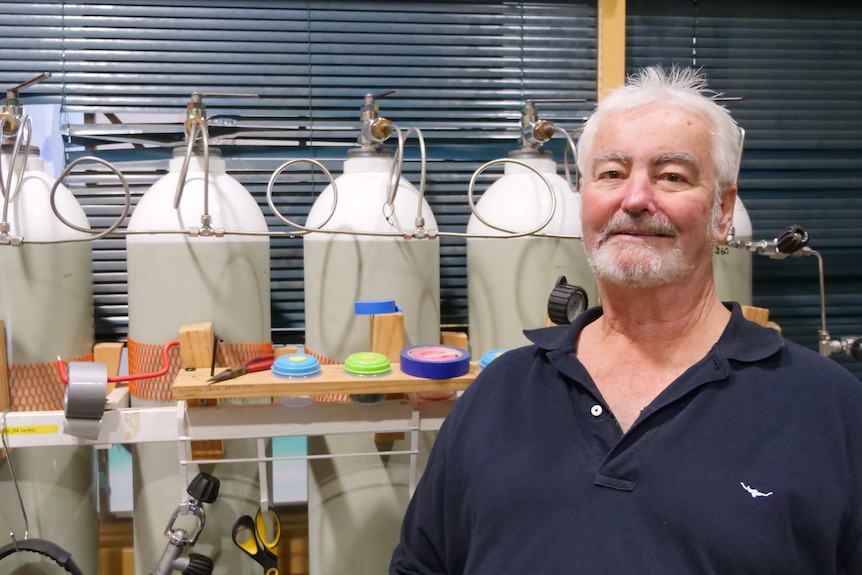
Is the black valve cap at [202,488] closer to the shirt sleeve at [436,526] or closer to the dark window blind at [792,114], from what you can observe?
Answer: the shirt sleeve at [436,526]

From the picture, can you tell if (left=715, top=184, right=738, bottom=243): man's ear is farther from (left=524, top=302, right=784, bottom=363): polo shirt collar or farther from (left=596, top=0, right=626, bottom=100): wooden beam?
(left=596, top=0, right=626, bottom=100): wooden beam

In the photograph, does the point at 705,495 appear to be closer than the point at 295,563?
Yes

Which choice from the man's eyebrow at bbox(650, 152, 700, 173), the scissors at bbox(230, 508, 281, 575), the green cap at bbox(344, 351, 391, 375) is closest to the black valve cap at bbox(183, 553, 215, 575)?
the scissors at bbox(230, 508, 281, 575)

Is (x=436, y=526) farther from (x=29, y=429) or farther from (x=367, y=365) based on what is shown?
(x=29, y=429)

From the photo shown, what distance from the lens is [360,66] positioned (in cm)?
158

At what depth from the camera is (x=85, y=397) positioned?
994 mm

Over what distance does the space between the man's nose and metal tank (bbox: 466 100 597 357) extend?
0.45 meters

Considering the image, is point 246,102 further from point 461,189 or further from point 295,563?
point 295,563

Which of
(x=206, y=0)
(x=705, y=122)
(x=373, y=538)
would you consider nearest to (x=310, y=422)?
(x=373, y=538)

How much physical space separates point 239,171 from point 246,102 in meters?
0.15

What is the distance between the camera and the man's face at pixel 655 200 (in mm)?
816

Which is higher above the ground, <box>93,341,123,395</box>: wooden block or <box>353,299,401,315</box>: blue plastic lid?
<box>353,299,401,315</box>: blue plastic lid

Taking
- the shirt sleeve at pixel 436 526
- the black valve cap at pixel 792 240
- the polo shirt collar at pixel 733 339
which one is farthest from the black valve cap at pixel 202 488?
the black valve cap at pixel 792 240

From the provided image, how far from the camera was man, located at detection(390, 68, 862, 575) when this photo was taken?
2.39 feet
